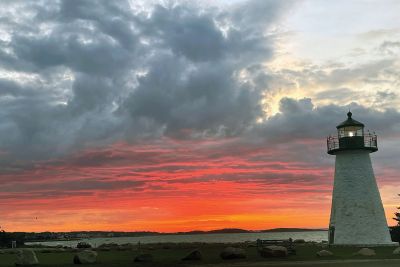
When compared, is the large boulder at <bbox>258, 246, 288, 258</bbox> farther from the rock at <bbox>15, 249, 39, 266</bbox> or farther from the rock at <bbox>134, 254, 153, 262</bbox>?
the rock at <bbox>15, 249, 39, 266</bbox>

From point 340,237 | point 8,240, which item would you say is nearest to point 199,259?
point 340,237

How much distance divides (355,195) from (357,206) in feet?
3.08

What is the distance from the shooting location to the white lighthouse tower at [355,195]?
4084 centimetres

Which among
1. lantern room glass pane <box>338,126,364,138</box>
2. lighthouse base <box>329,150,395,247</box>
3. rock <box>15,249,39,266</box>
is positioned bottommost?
rock <box>15,249,39,266</box>

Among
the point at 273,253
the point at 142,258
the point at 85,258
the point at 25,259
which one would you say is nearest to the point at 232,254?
the point at 273,253

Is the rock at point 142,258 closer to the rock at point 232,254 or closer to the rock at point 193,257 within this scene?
the rock at point 193,257

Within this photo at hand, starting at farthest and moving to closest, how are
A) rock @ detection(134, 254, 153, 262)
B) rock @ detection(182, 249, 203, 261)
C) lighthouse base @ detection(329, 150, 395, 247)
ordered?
lighthouse base @ detection(329, 150, 395, 247) < rock @ detection(182, 249, 203, 261) < rock @ detection(134, 254, 153, 262)

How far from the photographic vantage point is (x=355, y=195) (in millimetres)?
41375

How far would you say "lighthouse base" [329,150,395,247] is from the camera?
4078cm

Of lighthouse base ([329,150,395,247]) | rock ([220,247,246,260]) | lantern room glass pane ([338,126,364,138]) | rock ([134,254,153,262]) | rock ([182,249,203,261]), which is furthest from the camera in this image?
lantern room glass pane ([338,126,364,138])

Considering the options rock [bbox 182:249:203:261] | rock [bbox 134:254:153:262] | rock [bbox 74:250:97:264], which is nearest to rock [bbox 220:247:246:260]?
Answer: rock [bbox 182:249:203:261]

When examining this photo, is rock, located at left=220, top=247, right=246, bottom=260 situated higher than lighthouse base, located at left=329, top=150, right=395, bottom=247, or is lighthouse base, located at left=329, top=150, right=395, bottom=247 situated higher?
lighthouse base, located at left=329, top=150, right=395, bottom=247

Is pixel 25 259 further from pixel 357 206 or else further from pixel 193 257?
pixel 357 206

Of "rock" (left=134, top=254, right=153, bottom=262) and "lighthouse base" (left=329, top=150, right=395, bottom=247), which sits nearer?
"rock" (left=134, top=254, right=153, bottom=262)
